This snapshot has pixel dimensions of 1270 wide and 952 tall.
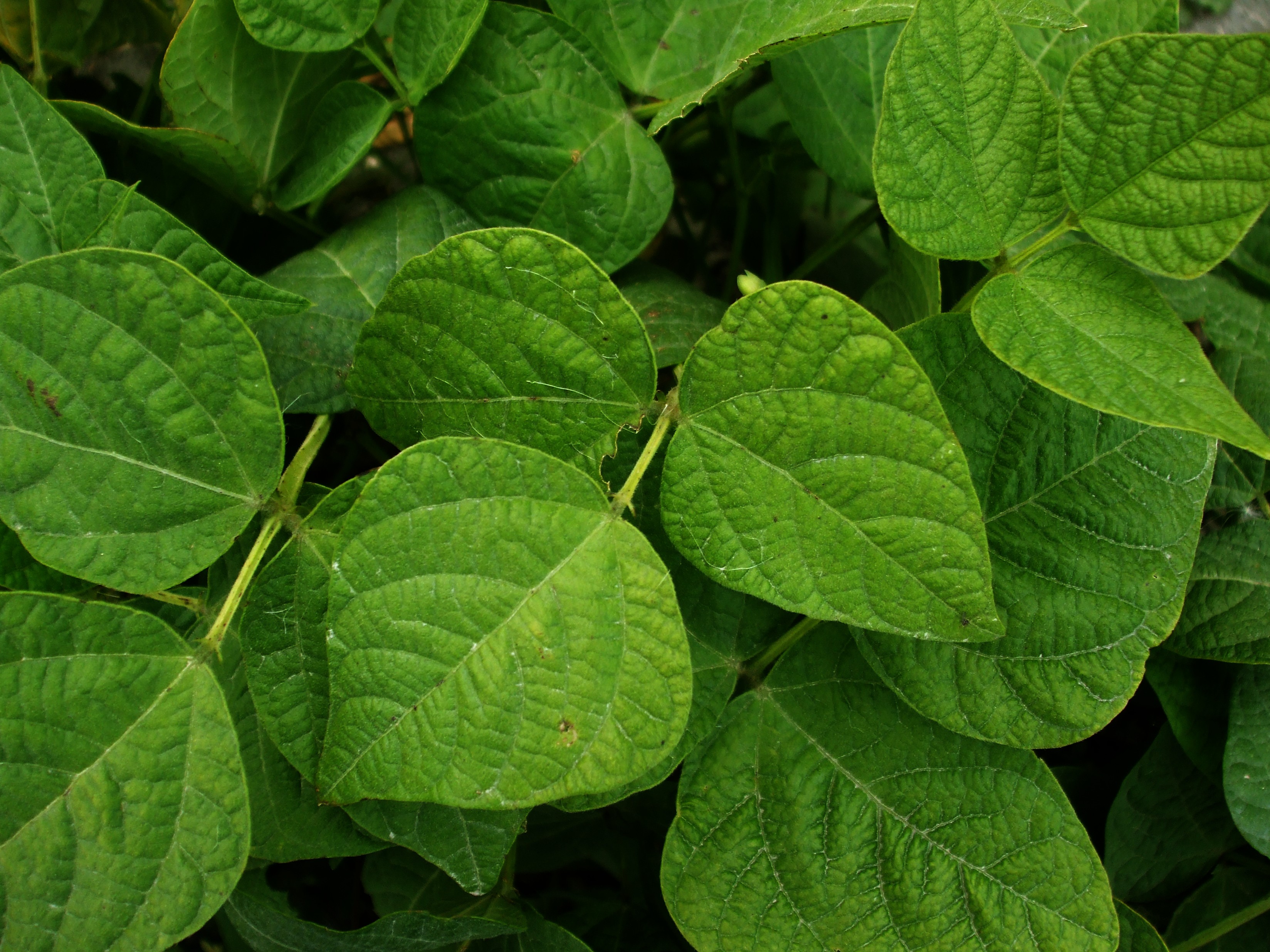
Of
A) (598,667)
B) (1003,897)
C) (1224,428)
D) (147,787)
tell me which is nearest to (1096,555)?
(1224,428)

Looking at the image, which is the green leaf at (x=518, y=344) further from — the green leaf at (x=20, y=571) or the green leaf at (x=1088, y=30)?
the green leaf at (x=1088, y=30)

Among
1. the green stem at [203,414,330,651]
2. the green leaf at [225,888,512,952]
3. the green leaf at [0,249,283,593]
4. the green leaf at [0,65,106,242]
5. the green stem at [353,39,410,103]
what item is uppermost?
the green stem at [353,39,410,103]

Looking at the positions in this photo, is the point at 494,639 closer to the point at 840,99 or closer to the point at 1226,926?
the point at 840,99

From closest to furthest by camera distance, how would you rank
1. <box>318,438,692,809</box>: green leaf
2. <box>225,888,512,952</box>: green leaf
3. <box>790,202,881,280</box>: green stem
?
<box>318,438,692,809</box>: green leaf, <box>225,888,512,952</box>: green leaf, <box>790,202,881,280</box>: green stem

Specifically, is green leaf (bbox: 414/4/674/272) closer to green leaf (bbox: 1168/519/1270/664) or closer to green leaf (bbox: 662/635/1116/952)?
green leaf (bbox: 662/635/1116/952)

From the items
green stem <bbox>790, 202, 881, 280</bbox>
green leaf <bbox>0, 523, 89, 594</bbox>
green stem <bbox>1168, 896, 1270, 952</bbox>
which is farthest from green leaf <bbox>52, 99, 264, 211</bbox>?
green stem <bbox>1168, 896, 1270, 952</bbox>

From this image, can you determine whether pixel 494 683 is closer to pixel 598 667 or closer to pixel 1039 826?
pixel 598 667
